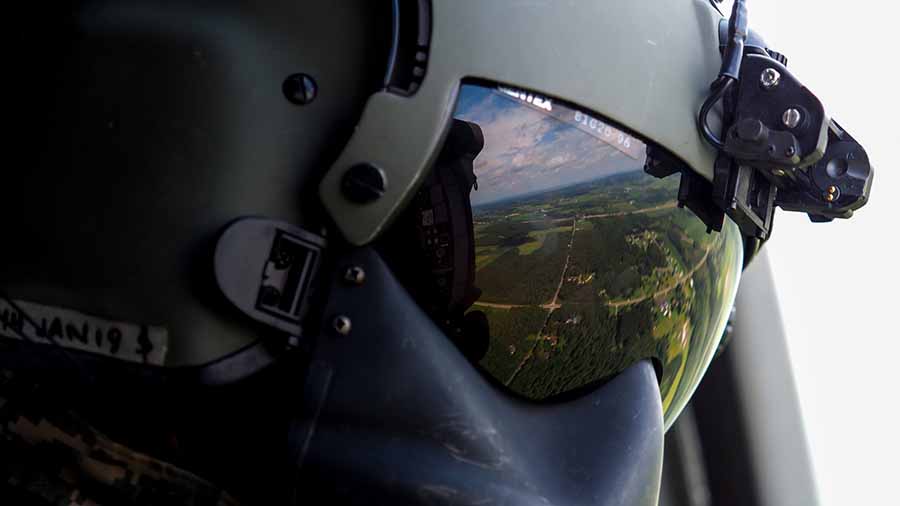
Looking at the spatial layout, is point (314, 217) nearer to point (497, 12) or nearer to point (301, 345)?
point (301, 345)

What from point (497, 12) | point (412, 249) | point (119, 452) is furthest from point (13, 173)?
point (497, 12)

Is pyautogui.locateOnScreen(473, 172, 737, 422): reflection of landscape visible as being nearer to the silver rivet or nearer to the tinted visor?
the tinted visor

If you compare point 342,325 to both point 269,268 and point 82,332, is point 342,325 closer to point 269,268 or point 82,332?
point 269,268

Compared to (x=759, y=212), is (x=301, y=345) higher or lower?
lower

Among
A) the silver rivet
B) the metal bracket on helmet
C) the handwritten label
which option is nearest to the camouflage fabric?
the handwritten label

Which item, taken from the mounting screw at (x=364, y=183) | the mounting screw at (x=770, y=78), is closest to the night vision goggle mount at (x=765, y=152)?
the mounting screw at (x=770, y=78)
